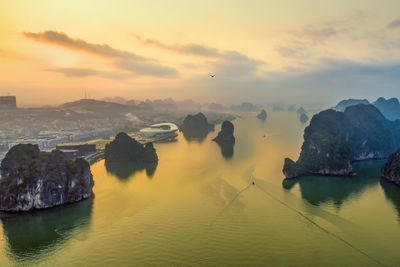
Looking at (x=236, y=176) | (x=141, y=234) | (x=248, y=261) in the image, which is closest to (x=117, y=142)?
(x=236, y=176)

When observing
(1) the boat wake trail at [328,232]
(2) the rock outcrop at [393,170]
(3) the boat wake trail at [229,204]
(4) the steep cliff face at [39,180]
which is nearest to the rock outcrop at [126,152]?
(4) the steep cliff face at [39,180]

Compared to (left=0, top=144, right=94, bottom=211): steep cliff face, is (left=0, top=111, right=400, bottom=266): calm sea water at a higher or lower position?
lower

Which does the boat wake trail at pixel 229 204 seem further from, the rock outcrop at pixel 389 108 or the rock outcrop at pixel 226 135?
the rock outcrop at pixel 389 108

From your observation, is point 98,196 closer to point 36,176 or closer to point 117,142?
point 36,176

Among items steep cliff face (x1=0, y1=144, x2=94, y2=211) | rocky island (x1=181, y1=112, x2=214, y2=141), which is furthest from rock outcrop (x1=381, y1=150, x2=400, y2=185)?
rocky island (x1=181, y1=112, x2=214, y2=141)

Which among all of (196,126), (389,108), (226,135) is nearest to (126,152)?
(226,135)

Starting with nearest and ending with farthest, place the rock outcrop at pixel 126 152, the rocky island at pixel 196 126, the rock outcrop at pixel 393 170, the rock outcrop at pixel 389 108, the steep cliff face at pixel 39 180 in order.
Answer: the steep cliff face at pixel 39 180, the rock outcrop at pixel 393 170, the rock outcrop at pixel 126 152, the rocky island at pixel 196 126, the rock outcrop at pixel 389 108

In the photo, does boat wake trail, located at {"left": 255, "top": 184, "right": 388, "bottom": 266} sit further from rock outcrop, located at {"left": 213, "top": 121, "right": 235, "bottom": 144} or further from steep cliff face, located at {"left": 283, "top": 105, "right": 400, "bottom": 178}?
rock outcrop, located at {"left": 213, "top": 121, "right": 235, "bottom": 144}
